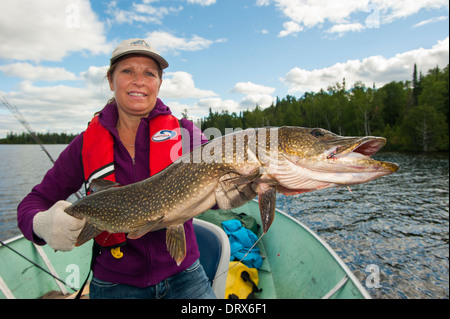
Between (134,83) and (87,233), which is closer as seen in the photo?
(87,233)

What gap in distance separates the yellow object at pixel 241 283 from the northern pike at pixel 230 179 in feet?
7.61

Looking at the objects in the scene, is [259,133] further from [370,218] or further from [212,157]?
[370,218]

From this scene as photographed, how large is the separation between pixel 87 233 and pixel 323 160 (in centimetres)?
198

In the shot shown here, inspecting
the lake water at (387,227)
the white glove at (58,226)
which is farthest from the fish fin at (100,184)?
the lake water at (387,227)

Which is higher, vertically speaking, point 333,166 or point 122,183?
point 333,166

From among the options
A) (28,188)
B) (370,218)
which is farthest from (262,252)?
(28,188)

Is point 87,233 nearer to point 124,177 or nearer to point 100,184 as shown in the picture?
point 100,184

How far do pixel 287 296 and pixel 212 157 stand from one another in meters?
3.45

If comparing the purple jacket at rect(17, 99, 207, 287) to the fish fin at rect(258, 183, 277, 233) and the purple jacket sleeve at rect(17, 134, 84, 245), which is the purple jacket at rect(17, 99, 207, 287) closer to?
the purple jacket sleeve at rect(17, 134, 84, 245)

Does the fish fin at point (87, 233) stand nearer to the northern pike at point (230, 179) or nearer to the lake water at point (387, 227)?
the northern pike at point (230, 179)

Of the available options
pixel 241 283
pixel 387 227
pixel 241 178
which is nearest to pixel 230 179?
pixel 241 178

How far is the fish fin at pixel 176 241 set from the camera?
80.4 inches

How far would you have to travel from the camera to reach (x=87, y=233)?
2.16 metres

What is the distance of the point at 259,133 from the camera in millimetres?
1988
